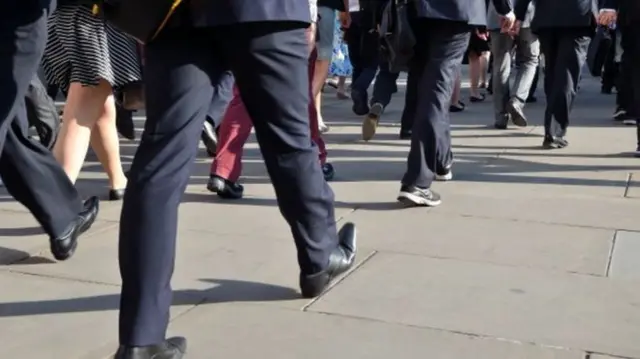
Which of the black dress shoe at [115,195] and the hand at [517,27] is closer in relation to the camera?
the black dress shoe at [115,195]

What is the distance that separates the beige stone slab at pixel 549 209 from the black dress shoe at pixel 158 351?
8.35 feet

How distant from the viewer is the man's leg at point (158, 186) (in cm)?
279

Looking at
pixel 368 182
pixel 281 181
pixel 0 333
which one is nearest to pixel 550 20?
pixel 368 182

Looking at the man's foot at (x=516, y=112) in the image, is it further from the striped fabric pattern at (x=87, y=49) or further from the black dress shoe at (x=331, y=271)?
the black dress shoe at (x=331, y=271)

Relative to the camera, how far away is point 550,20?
288 inches

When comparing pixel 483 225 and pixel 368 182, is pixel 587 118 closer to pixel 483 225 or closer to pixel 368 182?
pixel 368 182

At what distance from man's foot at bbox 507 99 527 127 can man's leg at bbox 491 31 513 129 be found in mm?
117

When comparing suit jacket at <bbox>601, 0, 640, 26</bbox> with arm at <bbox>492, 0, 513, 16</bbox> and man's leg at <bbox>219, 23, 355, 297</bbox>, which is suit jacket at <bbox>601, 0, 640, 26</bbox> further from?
man's leg at <bbox>219, 23, 355, 297</bbox>

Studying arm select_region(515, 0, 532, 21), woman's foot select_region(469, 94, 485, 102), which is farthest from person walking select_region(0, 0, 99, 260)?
woman's foot select_region(469, 94, 485, 102)

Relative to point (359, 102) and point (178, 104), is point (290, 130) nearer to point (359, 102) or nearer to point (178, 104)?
point (178, 104)

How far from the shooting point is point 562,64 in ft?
24.4

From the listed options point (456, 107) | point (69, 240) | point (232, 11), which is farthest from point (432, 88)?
point (456, 107)

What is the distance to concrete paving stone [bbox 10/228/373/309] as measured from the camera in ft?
12.0

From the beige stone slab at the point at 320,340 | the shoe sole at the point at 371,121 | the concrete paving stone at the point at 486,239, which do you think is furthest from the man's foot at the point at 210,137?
the beige stone slab at the point at 320,340
